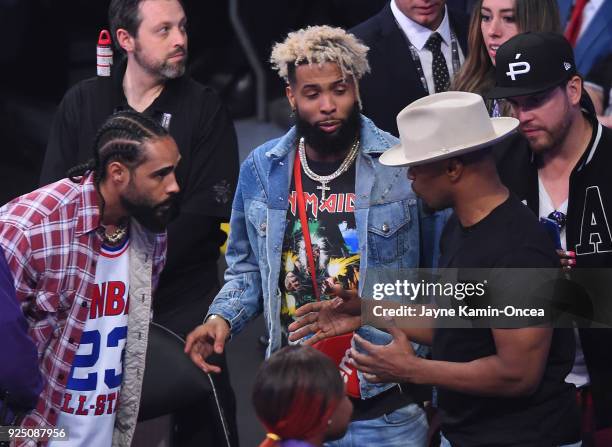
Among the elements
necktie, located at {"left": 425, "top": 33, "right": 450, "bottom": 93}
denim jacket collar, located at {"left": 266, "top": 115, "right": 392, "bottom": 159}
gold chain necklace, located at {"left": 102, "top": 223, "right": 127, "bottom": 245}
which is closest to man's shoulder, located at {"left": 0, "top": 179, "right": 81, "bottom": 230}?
gold chain necklace, located at {"left": 102, "top": 223, "right": 127, "bottom": 245}

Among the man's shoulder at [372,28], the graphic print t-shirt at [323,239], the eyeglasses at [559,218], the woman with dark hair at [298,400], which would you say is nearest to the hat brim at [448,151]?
the graphic print t-shirt at [323,239]

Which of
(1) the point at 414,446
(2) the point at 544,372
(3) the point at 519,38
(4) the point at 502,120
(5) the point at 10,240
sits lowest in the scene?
(1) the point at 414,446

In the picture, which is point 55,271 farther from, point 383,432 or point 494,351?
point 494,351

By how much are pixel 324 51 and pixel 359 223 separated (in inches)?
25.3

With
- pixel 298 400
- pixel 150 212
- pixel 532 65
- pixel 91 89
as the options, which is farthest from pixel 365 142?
pixel 91 89

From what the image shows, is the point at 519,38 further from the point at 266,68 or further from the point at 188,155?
the point at 266,68

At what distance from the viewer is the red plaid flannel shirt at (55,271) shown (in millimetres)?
3793

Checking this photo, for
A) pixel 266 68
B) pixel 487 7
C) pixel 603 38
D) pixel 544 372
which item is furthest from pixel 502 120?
pixel 266 68

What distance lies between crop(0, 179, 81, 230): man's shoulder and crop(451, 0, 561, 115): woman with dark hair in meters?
1.84

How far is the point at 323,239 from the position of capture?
4.08 meters

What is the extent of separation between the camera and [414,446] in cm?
406

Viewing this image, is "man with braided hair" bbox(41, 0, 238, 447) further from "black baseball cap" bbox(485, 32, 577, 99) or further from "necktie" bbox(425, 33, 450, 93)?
"black baseball cap" bbox(485, 32, 577, 99)

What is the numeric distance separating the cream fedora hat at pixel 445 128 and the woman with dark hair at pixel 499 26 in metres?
1.09

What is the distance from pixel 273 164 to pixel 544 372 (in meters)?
1.31
